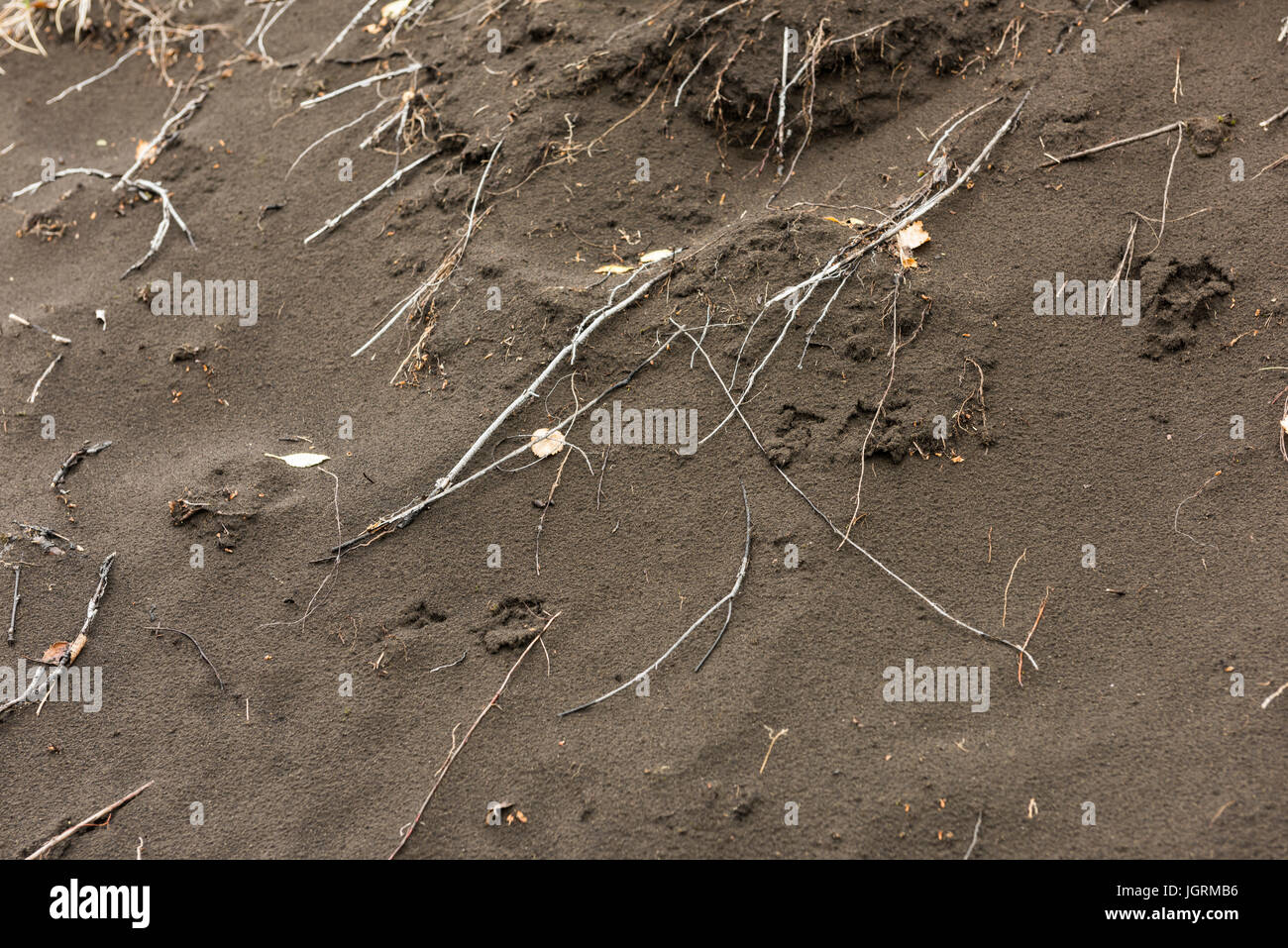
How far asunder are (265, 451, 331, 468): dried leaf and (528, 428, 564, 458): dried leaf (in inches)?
26.7

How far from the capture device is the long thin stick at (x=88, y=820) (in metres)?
2.35

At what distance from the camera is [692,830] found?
2184 millimetres

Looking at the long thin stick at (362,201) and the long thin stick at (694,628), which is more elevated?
the long thin stick at (362,201)

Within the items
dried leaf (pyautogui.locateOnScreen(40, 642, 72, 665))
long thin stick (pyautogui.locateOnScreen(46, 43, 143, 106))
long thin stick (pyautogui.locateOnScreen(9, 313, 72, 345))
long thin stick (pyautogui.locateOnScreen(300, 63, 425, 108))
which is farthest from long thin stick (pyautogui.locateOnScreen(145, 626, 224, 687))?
long thin stick (pyautogui.locateOnScreen(46, 43, 143, 106))

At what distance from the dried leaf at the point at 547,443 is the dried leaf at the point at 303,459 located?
678 millimetres

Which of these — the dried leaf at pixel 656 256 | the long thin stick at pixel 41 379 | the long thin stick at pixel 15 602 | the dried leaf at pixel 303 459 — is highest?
the dried leaf at pixel 656 256

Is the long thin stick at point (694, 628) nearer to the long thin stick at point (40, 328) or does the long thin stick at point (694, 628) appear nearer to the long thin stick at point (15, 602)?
the long thin stick at point (15, 602)

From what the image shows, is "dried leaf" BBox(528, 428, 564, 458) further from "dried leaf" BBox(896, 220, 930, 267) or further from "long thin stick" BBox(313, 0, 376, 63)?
"long thin stick" BBox(313, 0, 376, 63)

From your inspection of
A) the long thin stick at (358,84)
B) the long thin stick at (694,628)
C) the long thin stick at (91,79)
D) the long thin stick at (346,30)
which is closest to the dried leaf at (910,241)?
the long thin stick at (694,628)

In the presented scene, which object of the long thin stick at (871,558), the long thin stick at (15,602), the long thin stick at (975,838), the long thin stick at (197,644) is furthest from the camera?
the long thin stick at (15,602)

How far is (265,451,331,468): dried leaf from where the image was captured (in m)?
2.96
